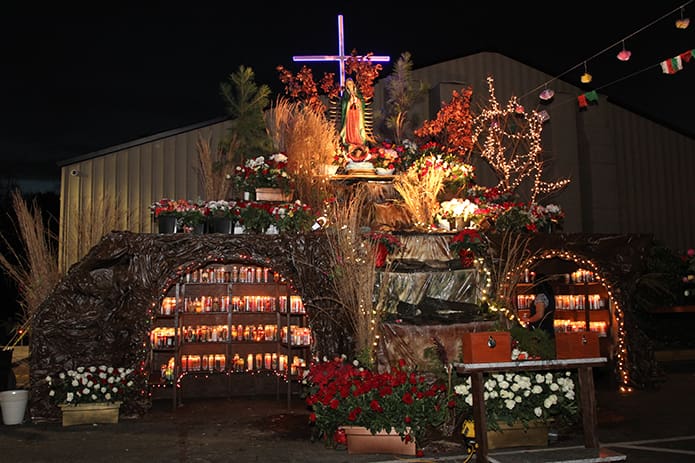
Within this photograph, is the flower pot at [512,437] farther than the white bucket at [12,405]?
No

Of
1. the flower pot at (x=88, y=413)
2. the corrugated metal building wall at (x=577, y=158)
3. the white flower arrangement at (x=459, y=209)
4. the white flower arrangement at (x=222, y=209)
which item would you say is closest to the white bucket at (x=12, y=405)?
the flower pot at (x=88, y=413)

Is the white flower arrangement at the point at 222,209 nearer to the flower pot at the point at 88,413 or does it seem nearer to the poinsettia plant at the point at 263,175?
the poinsettia plant at the point at 263,175

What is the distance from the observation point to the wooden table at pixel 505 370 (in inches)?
199

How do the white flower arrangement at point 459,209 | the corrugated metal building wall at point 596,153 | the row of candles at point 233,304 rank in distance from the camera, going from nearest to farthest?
the white flower arrangement at point 459,209
the row of candles at point 233,304
the corrugated metal building wall at point 596,153

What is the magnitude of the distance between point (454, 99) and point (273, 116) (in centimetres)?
334

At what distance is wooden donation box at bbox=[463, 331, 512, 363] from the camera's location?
5055 mm

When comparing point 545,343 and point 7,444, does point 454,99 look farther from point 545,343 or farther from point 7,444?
point 7,444

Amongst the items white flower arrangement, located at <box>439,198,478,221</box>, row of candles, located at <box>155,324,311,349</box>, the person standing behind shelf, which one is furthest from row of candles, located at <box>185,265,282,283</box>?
the person standing behind shelf

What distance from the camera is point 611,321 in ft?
32.4

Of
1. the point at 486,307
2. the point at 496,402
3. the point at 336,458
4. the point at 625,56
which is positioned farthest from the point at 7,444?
the point at 625,56

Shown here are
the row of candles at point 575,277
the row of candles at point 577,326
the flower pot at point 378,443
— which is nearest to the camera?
the flower pot at point 378,443

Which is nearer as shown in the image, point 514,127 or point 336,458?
point 336,458

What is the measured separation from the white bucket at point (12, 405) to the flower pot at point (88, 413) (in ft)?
1.44

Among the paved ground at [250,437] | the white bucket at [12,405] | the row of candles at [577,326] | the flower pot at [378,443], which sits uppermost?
the row of candles at [577,326]
